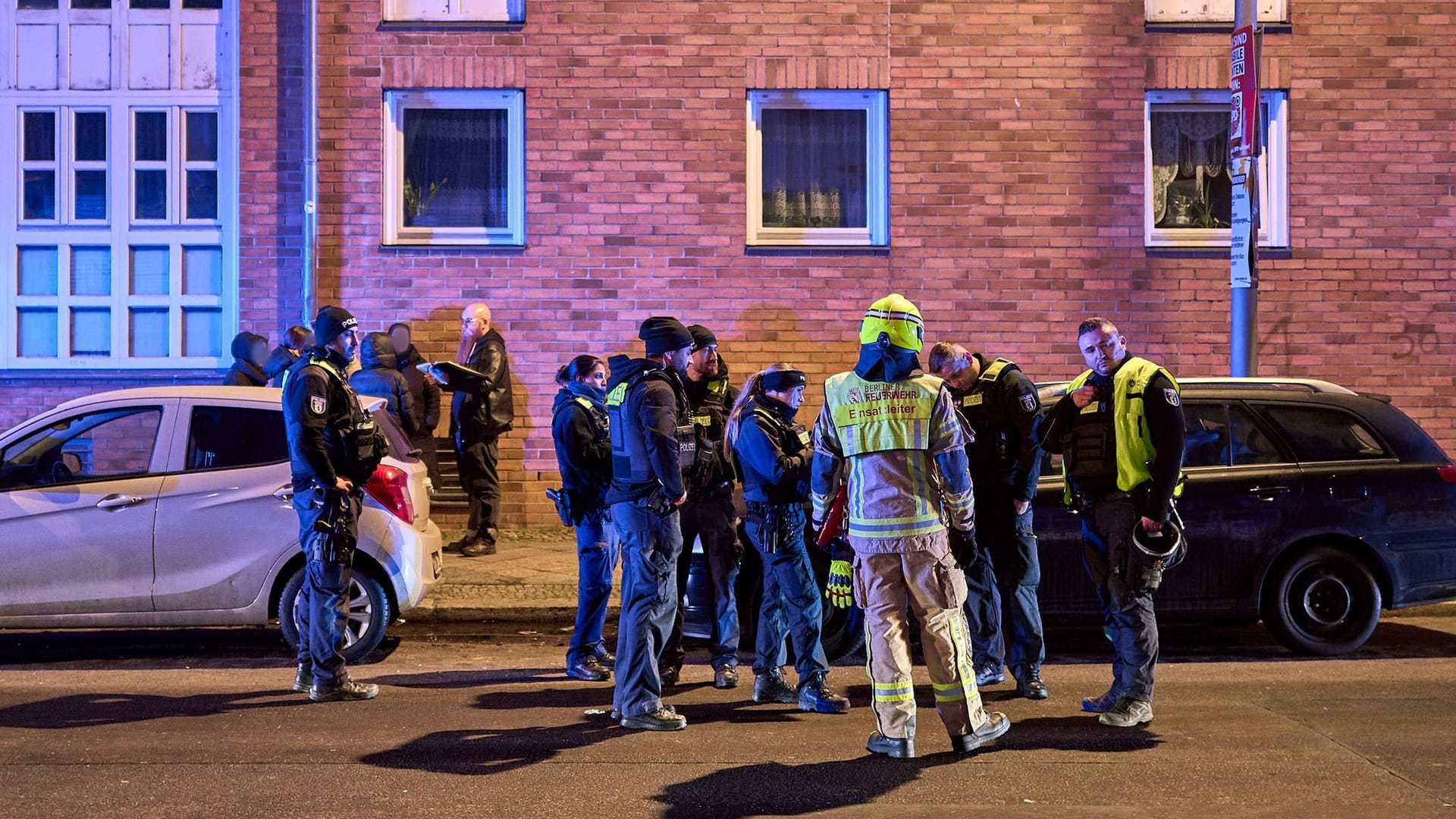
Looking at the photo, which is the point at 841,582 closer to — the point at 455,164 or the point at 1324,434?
the point at 1324,434

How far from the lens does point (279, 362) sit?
1166cm

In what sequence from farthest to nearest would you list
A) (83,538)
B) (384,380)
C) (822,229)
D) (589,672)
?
1. (822,229)
2. (384,380)
3. (83,538)
4. (589,672)

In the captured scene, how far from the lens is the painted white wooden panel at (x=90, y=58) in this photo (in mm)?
13766

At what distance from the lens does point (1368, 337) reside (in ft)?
44.8

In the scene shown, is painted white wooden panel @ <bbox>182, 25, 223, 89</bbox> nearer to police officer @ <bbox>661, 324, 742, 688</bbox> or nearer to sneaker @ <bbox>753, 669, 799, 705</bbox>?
police officer @ <bbox>661, 324, 742, 688</bbox>

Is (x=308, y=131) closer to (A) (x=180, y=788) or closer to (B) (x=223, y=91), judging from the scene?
(B) (x=223, y=91)

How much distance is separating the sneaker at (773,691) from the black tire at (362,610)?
2.42m

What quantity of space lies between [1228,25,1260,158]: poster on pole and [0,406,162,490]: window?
772 centimetres

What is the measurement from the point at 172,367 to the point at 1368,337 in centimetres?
1076

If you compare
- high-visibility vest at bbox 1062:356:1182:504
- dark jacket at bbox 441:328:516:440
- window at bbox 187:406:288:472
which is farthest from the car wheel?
dark jacket at bbox 441:328:516:440

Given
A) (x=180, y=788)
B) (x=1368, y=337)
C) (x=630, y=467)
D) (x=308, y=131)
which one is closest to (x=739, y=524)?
(x=630, y=467)

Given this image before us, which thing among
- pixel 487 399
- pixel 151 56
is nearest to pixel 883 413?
pixel 487 399

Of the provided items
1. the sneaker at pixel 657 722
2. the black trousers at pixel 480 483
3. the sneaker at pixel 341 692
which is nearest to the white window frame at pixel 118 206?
the black trousers at pixel 480 483

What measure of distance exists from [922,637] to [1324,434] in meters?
3.94
